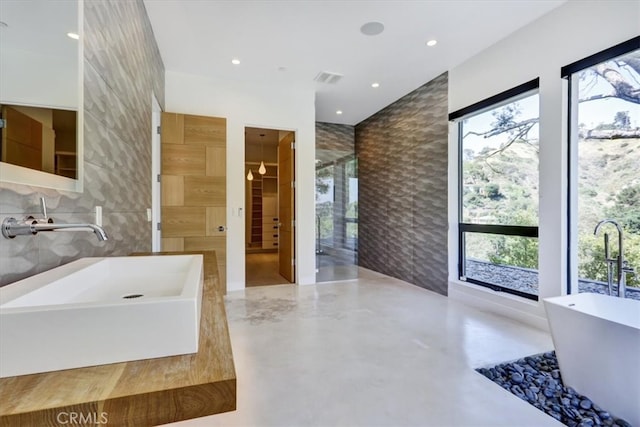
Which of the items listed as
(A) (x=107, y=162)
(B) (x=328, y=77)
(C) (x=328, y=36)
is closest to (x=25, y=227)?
(A) (x=107, y=162)

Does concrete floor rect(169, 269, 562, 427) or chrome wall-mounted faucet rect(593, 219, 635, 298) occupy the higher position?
chrome wall-mounted faucet rect(593, 219, 635, 298)

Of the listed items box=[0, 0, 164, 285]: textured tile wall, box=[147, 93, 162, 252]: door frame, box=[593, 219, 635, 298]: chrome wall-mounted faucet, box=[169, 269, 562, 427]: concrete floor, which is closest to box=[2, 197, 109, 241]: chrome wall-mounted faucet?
box=[0, 0, 164, 285]: textured tile wall

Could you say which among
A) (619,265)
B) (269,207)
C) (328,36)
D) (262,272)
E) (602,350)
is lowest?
(262,272)

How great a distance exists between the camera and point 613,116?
2.45 m

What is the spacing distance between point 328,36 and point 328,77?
3.17ft

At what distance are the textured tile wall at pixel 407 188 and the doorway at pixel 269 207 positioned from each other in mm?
1728

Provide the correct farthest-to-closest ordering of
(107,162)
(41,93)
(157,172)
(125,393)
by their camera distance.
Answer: (157,172), (107,162), (41,93), (125,393)

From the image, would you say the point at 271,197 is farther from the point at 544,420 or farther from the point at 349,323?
the point at 544,420

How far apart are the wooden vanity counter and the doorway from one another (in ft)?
13.1

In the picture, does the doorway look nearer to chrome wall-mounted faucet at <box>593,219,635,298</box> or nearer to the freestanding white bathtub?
the freestanding white bathtub

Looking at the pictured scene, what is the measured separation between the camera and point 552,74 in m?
2.78

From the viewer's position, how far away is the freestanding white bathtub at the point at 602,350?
1.58 m

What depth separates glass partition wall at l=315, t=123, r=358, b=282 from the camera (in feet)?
16.1

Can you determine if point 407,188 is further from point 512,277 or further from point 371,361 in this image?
point 371,361
